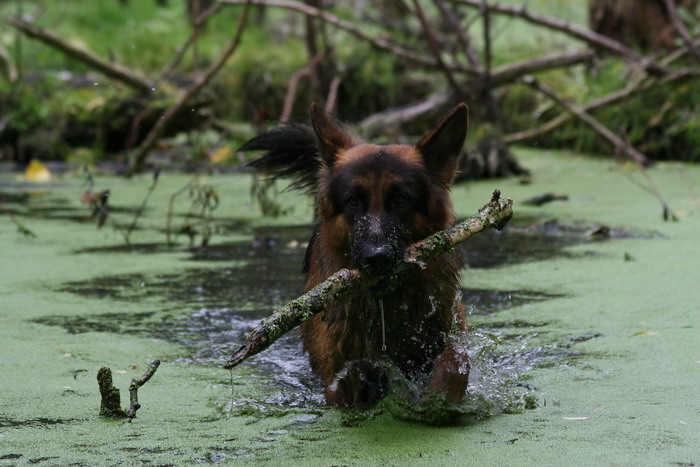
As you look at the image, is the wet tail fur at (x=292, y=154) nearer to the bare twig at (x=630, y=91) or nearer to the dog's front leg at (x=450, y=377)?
the dog's front leg at (x=450, y=377)

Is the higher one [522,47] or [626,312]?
[522,47]

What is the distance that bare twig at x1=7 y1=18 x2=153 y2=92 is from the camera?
10.6m

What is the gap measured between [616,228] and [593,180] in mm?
3231

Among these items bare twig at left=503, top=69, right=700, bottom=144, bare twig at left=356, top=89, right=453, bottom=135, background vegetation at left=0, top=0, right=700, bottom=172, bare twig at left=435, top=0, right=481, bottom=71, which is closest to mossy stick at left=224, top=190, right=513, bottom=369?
background vegetation at left=0, top=0, right=700, bottom=172

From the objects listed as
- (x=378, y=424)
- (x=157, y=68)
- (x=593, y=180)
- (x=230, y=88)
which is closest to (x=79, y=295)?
(x=378, y=424)

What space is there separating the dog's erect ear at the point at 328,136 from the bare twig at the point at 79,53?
703 cm

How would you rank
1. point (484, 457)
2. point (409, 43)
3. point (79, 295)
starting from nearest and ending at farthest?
point (484, 457) → point (79, 295) → point (409, 43)

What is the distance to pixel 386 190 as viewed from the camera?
3.82 metres

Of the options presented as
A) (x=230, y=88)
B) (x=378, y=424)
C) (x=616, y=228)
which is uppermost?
(x=230, y=88)

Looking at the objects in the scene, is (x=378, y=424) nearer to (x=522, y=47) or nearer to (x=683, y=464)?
(x=683, y=464)

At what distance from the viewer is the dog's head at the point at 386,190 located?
3646 mm

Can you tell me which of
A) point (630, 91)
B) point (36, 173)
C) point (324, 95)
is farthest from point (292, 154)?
point (324, 95)

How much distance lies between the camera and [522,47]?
1588 centimetres

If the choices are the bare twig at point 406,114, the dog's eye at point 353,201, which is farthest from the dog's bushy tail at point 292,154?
the bare twig at point 406,114
